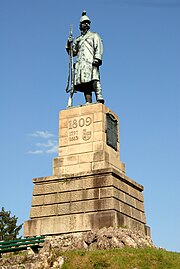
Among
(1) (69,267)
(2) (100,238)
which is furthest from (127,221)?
(1) (69,267)

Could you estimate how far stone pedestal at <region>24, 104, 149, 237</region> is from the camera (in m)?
14.2

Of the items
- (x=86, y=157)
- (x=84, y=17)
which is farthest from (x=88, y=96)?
(x=84, y=17)

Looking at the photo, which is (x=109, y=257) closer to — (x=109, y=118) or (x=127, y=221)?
(x=127, y=221)

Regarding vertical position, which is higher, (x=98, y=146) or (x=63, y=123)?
(x=63, y=123)

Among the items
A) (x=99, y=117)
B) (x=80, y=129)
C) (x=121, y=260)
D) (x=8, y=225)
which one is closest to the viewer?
(x=121, y=260)

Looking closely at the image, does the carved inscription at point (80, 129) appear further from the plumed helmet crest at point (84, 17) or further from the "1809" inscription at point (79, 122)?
the plumed helmet crest at point (84, 17)

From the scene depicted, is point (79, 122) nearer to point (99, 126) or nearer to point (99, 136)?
point (99, 126)

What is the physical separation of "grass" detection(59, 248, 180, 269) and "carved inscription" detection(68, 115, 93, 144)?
4.89 metres

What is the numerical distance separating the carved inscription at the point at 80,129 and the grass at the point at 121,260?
489 cm

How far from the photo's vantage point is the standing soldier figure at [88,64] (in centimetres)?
1694

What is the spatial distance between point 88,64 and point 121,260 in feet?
26.8

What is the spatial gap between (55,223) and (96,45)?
6740 mm

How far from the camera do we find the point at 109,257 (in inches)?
452

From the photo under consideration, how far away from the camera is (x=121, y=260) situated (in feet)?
36.9
